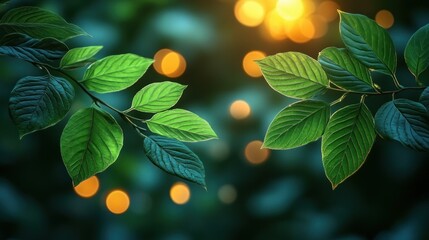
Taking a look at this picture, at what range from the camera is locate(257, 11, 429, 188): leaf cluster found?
0.96ft

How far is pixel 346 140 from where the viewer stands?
293 mm

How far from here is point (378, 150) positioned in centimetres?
105

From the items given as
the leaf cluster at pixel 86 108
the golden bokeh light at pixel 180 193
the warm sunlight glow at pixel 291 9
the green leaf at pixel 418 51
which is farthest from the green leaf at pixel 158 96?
the golden bokeh light at pixel 180 193

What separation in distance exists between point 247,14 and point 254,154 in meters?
0.25

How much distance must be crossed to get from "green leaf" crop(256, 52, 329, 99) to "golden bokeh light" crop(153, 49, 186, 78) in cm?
79

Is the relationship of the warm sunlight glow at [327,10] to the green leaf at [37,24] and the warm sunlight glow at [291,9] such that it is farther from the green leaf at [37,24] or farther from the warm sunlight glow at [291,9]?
the green leaf at [37,24]

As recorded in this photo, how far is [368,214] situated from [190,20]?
0.46m

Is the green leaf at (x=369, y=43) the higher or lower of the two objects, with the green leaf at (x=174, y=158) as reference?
higher

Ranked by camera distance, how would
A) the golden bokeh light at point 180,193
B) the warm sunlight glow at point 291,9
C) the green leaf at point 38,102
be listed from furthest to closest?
the golden bokeh light at point 180,193, the warm sunlight glow at point 291,9, the green leaf at point 38,102

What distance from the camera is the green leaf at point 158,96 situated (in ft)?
0.99

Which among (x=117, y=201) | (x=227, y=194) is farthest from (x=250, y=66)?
(x=117, y=201)

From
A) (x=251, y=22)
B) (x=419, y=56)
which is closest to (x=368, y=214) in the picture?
(x=251, y=22)

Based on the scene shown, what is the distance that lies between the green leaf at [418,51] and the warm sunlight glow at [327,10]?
2.59ft

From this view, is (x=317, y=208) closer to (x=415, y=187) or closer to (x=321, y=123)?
(x=415, y=187)
